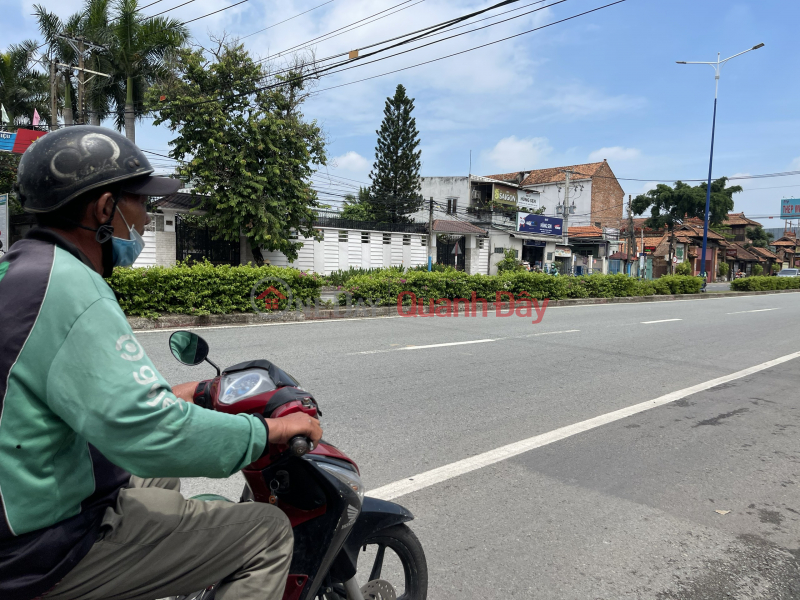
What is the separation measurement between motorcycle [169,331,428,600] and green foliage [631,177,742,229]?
182ft

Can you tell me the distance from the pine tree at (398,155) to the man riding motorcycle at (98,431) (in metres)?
42.4

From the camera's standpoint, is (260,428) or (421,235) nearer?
(260,428)

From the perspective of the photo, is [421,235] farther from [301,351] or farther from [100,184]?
[100,184]

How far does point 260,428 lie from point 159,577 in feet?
1.43

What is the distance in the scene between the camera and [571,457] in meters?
4.20

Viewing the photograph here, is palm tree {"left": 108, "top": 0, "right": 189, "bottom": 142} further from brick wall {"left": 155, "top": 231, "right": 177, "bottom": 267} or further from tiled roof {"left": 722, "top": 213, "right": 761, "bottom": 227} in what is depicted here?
tiled roof {"left": 722, "top": 213, "right": 761, "bottom": 227}

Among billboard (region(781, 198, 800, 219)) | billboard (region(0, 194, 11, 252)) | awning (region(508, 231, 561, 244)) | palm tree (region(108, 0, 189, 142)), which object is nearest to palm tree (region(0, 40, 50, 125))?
palm tree (region(108, 0, 189, 142))

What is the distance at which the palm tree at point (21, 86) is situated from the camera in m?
27.3

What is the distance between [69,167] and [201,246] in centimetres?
2315

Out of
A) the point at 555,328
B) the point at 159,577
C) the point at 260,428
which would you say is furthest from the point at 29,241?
the point at 555,328

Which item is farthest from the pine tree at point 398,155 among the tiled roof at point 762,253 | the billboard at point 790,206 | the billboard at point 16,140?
the billboard at point 790,206

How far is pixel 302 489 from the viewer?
1660 millimetres

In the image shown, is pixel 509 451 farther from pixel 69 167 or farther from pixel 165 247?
pixel 165 247

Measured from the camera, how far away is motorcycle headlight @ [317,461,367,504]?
1722mm
